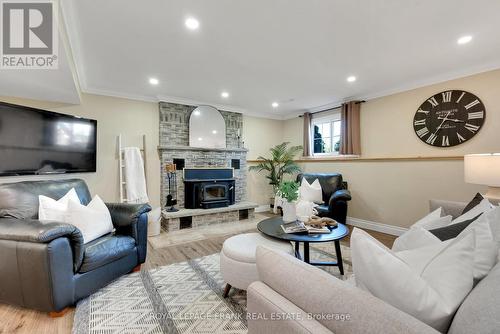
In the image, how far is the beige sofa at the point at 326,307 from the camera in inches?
21.3

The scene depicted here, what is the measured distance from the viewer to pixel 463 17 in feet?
6.23

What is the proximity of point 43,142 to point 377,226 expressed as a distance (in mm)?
4886

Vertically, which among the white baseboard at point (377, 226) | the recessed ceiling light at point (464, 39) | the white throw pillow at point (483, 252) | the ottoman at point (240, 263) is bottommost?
the white baseboard at point (377, 226)

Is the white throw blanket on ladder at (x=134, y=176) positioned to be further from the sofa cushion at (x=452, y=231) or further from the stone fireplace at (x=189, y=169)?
the sofa cushion at (x=452, y=231)

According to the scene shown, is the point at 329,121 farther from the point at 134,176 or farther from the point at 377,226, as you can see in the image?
the point at 134,176

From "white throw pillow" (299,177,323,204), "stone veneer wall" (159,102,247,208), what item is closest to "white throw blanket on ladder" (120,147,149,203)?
"stone veneer wall" (159,102,247,208)

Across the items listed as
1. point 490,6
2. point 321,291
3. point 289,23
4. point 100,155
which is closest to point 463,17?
point 490,6

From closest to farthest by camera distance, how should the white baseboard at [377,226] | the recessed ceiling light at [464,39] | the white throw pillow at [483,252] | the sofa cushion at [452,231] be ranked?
A: 1. the white throw pillow at [483,252]
2. the sofa cushion at [452,231]
3. the recessed ceiling light at [464,39]
4. the white baseboard at [377,226]

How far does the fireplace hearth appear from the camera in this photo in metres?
4.13

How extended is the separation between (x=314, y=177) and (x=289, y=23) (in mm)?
2659

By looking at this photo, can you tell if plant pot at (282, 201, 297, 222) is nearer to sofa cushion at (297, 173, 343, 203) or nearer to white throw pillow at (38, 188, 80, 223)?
sofa cushion at (297, 173, 343, 203)

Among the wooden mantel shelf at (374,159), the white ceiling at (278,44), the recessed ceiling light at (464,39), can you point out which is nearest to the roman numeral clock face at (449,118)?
the wooden mantel shelf at (374,159)

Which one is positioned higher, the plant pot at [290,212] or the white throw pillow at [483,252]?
the white throw pillow at [483,252]

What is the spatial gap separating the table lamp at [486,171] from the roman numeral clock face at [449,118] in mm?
962
